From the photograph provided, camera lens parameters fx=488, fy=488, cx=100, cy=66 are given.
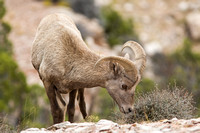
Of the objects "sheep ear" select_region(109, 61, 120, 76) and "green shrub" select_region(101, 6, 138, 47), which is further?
"green shrub" select_region(101, 6, 138, 47)

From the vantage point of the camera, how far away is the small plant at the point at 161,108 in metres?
10.3

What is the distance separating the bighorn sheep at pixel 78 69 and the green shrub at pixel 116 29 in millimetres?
58044

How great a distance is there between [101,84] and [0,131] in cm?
263

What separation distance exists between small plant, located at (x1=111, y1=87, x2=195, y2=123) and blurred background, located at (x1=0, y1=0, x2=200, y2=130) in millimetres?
150

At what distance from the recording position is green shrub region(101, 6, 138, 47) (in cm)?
6988

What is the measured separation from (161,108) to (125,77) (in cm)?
110

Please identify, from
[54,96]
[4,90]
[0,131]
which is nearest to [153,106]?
[54,96]

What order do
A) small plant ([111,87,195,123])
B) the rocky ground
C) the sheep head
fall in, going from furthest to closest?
the sheep head, small plant ([111,87,195,123]), the rocky ground

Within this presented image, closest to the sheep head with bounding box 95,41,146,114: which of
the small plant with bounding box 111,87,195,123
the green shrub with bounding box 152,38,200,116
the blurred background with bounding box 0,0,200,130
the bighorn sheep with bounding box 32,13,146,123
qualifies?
the bighorn sheep with bounding box 32,13,146,123

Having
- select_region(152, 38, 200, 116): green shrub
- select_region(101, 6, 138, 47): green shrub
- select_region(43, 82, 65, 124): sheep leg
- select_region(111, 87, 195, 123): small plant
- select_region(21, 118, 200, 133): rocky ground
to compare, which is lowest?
select_region(21, 118, 200, 133): rocky ground

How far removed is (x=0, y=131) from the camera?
9.58 meters

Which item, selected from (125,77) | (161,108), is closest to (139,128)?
(161,108)

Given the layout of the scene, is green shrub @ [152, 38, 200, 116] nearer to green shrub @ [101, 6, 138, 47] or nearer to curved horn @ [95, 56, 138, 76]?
green shrub @ [101, 6, 138, 47]

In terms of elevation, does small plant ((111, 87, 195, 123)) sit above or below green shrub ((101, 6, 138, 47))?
below
